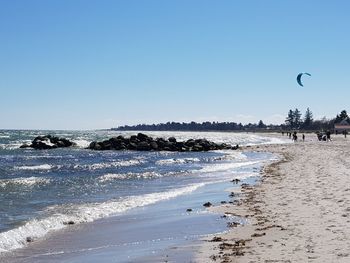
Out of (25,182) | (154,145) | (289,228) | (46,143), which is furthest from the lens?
(46,143)

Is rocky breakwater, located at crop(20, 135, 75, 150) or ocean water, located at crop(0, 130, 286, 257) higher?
rocky breakwater, located at crop(20, 135, 75, 150)

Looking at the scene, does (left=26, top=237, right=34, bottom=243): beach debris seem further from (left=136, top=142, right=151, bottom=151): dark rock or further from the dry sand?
(left=136, top=142, right=151, bottom=151): dark rock

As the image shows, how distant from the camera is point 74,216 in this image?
542 inches

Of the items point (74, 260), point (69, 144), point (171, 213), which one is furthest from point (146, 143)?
point (74, 260)

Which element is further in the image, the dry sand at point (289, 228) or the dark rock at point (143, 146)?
the dark rock at point (143, 146)

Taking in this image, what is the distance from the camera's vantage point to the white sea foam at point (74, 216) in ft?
35.2

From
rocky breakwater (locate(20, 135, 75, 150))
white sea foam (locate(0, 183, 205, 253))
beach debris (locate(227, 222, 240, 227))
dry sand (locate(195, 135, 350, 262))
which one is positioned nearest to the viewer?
dry sand (locate(195, 135, 350, 262))

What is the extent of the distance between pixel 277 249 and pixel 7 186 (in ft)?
49.5

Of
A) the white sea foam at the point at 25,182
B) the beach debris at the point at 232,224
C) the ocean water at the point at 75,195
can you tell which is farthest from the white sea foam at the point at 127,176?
the beach debris at the point at 232,224

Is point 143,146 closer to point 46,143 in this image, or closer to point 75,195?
point 46,143

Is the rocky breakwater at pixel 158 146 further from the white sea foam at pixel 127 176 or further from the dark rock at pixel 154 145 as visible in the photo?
the white sea foam at pixel 127 176

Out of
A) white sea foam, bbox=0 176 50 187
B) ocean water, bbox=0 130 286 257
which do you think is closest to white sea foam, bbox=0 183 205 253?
ocean water, bbox=0 130 286 257

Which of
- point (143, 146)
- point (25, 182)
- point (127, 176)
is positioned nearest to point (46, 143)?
point (143, 146)

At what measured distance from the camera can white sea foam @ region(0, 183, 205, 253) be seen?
10719mm
